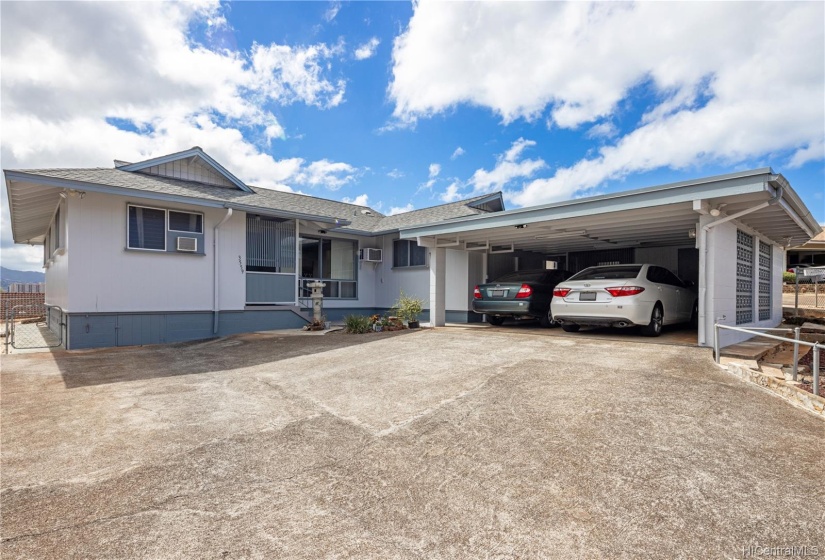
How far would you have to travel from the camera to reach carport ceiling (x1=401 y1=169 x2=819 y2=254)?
633 centimetres

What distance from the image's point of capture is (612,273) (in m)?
8.30

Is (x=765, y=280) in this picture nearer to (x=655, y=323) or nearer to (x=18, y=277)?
(x=655, y=323)

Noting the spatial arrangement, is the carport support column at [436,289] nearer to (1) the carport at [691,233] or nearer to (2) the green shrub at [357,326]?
(1) the carport at [691,233]

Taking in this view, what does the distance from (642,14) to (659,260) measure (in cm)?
888

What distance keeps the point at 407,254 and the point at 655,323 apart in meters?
8.05

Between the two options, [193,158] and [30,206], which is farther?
[193,158]

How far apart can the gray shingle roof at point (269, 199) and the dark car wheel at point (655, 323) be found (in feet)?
23.5

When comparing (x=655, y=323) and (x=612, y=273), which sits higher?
(x=612, y=273)

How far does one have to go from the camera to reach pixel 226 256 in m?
11.2

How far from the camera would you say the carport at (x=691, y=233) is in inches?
261

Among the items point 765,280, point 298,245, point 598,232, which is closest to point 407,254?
point 298,245

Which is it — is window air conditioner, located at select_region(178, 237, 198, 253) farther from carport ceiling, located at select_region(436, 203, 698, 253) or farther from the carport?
carport ceiling, located at select_region(436, 203, 698, 253)

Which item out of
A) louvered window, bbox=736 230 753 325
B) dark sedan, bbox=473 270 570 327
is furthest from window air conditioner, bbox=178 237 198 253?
louvered window, bbox=736 230 753 325

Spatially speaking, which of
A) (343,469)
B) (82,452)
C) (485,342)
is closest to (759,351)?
(485,342)
